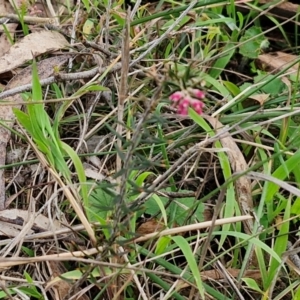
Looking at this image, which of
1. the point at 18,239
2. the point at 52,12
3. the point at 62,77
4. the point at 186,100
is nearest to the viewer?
the point at 186,100

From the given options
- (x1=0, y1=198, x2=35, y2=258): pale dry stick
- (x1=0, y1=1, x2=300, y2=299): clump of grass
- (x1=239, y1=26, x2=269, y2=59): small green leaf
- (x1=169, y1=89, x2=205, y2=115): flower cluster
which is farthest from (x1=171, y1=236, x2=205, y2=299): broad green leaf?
(x1=239, y1=26, x2=269, y2=59): small green leaf

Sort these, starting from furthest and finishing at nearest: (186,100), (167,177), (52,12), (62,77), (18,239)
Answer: (52,12) → (62,77) → (18,239) → (167,177) → (186,100)

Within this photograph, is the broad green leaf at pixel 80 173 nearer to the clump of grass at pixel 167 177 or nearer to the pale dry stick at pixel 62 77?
the clump of grass at pixel 167 177

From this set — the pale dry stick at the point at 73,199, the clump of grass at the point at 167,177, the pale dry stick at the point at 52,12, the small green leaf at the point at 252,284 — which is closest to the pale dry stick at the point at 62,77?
the clump of grass at the point at 167,177

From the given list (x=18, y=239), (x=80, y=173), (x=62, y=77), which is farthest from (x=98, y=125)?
(x=18, y=239)

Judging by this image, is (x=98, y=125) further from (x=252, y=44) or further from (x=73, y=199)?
(x=252, y=44)

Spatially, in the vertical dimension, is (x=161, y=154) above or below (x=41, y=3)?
below

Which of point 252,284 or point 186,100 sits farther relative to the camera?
point 252,284

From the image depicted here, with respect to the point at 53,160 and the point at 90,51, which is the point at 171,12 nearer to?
the point at 90,51

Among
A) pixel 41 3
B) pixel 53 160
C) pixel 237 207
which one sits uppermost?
pixel 41 3

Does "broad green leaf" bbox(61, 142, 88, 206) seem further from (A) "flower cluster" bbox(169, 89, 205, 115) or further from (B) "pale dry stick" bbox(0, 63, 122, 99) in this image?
(A) "flower cluster" bbox(169, 89, 205, 115)

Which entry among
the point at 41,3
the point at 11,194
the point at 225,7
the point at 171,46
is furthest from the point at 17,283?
the point at 225,7
